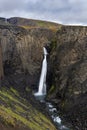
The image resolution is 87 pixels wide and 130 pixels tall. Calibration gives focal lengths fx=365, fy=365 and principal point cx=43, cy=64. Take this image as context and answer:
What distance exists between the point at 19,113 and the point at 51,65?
29804 mm

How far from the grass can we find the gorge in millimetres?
2608

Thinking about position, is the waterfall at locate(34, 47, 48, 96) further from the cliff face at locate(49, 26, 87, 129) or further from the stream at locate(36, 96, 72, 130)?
the stream at locate(36, 96, 72, 130)

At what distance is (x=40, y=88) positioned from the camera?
7519 centimetres

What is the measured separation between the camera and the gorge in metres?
65.4

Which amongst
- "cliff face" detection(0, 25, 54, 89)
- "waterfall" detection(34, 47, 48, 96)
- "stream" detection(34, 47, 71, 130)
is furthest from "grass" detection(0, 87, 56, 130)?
"cliff face" detection(0, 25, 54, 89)

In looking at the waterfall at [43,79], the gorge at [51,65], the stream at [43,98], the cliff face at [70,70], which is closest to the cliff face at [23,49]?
the gorge at [51,65]

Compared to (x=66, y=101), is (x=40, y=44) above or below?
above

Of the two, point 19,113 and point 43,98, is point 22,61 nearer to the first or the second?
point 43,98

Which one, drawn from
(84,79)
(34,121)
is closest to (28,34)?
(84,79)

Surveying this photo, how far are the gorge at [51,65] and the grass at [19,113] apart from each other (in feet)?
8.56

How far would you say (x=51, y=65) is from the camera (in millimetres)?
77750

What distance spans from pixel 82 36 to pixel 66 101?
14.9 m

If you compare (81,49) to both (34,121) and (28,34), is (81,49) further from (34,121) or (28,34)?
(34,121)

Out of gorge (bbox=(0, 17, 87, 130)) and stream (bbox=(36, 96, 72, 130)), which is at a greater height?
gorge (bbox=(0, 17, 87, 130))
